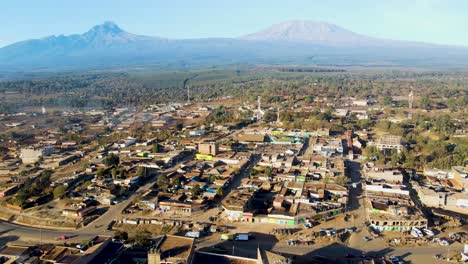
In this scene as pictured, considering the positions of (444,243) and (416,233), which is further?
(416,233)

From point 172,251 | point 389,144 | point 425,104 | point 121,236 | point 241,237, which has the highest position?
point 425,104

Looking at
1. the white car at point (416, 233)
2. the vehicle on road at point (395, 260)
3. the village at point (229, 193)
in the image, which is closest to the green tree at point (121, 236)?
the village at point (229, 193)

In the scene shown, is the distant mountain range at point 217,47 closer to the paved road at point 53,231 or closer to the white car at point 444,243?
the paved road at point 53,231

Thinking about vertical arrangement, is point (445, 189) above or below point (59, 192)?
below

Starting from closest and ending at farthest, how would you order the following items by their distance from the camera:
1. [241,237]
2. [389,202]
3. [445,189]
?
[241,237]
[389,202]
[445,189]

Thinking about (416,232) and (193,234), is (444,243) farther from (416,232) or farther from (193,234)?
(193,234)

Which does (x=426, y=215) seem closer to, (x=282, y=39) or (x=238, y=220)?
(x=238, y=220)

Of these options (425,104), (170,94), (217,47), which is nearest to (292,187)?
(425,104)

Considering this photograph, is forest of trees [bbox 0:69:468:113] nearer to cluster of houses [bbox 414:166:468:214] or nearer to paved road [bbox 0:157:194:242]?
cluster of houses [bbox 414:166:468:214]

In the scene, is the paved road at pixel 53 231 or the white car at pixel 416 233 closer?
the white car at pixel 416 233

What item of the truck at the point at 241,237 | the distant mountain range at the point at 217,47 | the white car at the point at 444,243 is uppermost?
the distant mountain range at the point at 217,47
